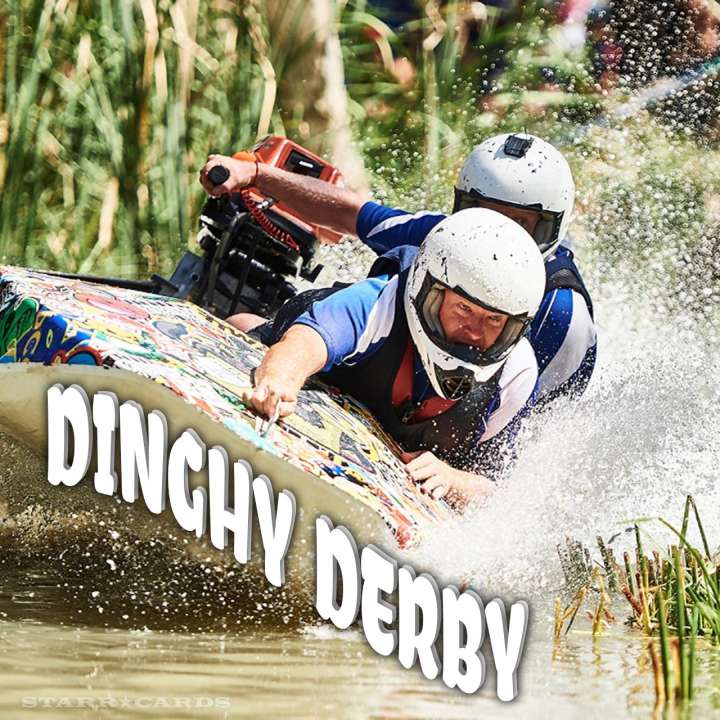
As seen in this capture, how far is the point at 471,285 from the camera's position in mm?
5137

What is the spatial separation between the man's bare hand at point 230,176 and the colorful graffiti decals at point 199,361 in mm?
940

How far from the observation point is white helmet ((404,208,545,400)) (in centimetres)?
514

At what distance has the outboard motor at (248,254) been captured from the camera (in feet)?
21.9

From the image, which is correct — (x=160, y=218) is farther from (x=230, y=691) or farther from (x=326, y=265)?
(x=230, y=691)

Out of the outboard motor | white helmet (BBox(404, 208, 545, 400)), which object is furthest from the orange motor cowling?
white helmet (BBox(404, 208, 545, 400))

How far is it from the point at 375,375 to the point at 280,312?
2.17 feet

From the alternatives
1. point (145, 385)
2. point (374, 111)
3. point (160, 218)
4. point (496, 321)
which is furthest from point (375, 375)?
point (374, 111)

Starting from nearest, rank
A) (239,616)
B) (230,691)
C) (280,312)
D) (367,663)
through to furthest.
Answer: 1. (230,691)
2. (367,663)
3. (239,616)
4. (280,312)

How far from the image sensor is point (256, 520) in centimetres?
447

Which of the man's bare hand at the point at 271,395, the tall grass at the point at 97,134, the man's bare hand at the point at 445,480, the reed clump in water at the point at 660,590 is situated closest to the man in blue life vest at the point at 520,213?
the man's bare hand at the point at 445,480

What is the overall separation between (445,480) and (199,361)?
39.3 inches

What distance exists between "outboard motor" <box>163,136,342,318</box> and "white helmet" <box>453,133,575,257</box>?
0.76 metres

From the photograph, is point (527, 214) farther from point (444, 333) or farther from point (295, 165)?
point (444, 333)

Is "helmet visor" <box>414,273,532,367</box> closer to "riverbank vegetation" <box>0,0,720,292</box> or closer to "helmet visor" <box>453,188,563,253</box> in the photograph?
"helmet visor" <box>453,188,563,253</box>
